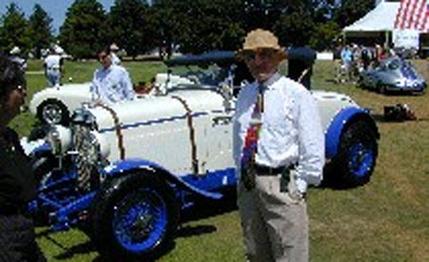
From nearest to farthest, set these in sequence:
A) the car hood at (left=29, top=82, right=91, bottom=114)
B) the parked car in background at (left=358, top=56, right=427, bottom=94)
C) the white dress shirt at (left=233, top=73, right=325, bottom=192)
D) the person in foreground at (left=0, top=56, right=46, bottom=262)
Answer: the person in foreground at (left=0, top=56, right=46, bottom=262), the white dress shirt at (left=233, top=73, right=325, bottom=192), the car hood at (left=29, top=82, right=91, bottom=114), the parked car in background at (left=358, top=56, right=427, bottom=94)

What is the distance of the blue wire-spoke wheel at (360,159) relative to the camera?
10.0 m

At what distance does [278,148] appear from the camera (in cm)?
471

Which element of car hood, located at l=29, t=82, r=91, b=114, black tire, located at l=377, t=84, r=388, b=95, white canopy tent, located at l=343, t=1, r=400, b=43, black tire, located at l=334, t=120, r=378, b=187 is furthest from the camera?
white canopy tent, located at l=343, t=1, r=400, b=43

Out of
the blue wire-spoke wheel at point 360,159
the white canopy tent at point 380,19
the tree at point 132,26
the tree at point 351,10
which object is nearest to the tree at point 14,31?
the tree at point 132,26

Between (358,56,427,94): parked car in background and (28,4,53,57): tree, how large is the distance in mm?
55860

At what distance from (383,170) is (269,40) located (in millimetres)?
6610

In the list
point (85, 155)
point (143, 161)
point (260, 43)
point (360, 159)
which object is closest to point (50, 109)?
point (360, 159)

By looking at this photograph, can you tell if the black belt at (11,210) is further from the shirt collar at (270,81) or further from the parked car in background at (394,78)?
the parked car in background at (394,78)

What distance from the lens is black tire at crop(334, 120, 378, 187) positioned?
983 centimetres

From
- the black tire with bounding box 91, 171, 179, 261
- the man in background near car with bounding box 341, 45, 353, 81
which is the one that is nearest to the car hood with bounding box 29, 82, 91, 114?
the black tire with bounding box 91, 171, 179, 261

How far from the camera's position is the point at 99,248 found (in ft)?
22.8

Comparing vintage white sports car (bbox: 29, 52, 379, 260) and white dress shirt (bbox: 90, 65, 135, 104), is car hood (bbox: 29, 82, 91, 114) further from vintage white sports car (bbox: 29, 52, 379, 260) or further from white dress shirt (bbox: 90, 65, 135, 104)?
A: vintage white sports car (bbox: 29, 52, 379, 260)

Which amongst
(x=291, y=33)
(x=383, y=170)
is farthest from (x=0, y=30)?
(x=383, y=170)

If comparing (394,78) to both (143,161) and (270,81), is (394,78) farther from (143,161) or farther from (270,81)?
(270,81)
